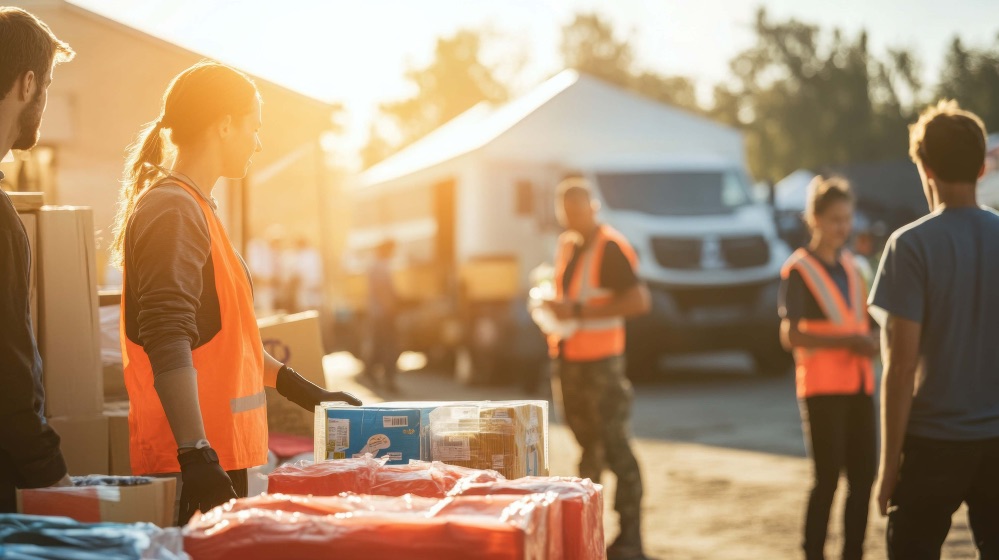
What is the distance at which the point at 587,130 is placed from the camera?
16.3 meters

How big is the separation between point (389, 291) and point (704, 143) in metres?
4.74

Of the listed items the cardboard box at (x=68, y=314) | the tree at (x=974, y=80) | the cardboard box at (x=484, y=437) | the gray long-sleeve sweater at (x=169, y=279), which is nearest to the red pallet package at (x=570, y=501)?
the cardboard box at (x=484, y=437)

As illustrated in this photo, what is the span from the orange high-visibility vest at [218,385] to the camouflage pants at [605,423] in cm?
365

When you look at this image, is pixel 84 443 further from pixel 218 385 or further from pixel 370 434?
pixel 370 434

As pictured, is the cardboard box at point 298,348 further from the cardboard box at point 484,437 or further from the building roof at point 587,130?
the building roof at point 587,130

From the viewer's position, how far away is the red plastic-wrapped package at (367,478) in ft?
8.37

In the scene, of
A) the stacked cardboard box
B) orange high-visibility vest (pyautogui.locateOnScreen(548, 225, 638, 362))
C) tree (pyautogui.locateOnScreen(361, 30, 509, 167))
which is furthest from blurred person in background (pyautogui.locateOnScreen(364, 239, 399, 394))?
tree (pyautogui.locateOnScreen(361, 30, 509, 167))

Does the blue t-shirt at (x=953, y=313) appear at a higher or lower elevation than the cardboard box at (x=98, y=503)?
higher

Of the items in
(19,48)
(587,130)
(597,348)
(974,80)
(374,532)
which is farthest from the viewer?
(974,80)

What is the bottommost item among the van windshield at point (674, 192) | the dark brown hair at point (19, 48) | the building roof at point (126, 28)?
the dark brown hair at point (19, 48)

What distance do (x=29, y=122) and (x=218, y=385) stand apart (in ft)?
2.33

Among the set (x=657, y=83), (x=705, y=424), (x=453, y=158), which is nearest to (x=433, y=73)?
(x=657, y=83)

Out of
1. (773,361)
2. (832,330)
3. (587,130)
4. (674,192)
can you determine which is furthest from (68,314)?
(587,130)

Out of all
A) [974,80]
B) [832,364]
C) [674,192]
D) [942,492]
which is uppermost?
[974,80]
